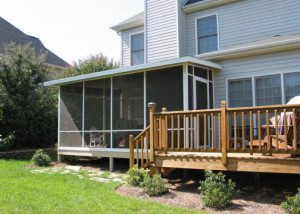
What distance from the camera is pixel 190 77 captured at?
33.9 feet

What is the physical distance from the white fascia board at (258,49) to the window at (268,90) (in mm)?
823

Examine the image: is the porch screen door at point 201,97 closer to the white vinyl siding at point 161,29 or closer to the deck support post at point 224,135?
the deck support post at point 224,135

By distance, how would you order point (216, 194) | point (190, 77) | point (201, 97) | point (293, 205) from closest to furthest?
point (293, 205), point (216, 194), point (190, 77), point (201, 97)

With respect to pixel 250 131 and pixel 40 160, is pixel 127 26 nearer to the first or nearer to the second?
pixel 40 160

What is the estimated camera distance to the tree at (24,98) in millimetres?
16531

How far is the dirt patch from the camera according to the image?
6616 mm

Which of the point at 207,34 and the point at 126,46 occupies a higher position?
the point at 126,46

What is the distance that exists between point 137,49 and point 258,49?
701cm

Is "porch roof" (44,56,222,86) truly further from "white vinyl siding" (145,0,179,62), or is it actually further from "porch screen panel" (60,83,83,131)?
"white vinyl siding" (145,0,179,62)

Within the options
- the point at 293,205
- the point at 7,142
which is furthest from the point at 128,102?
the point at 7,142

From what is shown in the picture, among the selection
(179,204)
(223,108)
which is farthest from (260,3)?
(179,204)

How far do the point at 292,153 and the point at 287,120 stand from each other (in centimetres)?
85

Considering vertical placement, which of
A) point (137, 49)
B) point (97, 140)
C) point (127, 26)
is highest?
point (127, 26)

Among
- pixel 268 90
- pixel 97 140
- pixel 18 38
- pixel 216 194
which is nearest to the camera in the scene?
pixel 216 194
